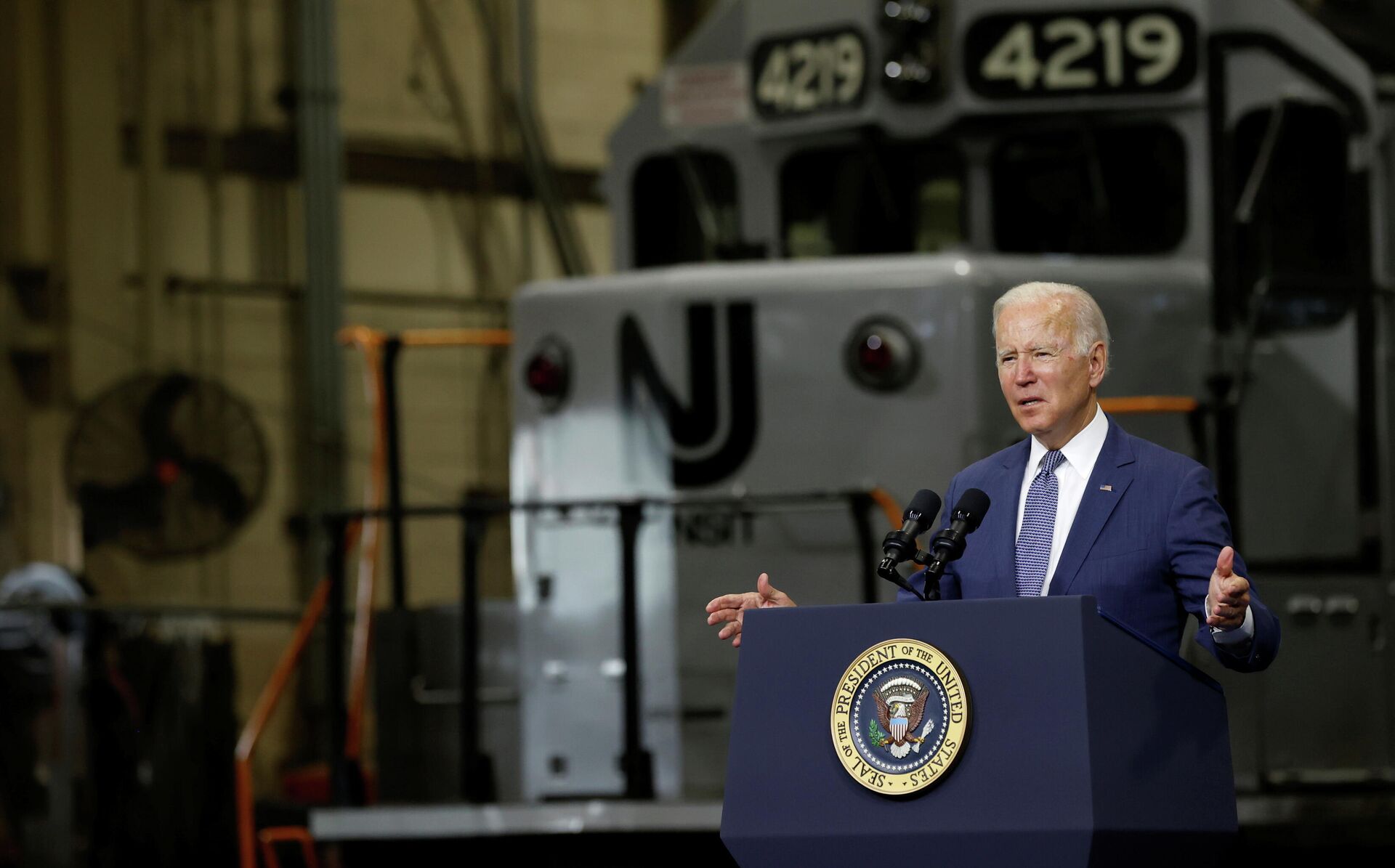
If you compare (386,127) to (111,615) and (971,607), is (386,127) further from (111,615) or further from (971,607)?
(971,607)

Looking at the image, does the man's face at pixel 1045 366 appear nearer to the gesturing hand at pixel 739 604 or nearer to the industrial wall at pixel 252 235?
the gesturing hand at pixel 739 604

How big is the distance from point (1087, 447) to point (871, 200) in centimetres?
282

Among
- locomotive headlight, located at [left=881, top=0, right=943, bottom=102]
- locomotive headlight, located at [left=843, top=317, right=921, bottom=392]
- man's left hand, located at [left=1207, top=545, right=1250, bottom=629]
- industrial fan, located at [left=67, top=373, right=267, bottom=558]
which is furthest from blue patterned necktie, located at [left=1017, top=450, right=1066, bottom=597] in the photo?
industrial fan, located at [left=67, top=373, right=267, bottom=558]

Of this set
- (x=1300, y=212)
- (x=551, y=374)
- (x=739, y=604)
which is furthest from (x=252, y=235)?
(x=739, y=604)

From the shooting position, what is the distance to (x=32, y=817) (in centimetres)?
694

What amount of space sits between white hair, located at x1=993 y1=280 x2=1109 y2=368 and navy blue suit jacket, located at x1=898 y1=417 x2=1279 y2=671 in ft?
0.42

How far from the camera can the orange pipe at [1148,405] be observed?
4.31 meters

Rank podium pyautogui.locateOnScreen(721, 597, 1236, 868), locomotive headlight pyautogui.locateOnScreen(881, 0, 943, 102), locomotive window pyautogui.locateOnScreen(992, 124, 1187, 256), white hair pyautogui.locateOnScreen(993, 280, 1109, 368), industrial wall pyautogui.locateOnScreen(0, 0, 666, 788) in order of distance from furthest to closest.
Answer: industrial wall pyautogui.locateOnScreen(0, 0, 666, 788)
locomotive window pyautogui.locateOnScreen(992, 124, 1187, 256)
locomotive headlight pyautogui.locateOnScreen(881, 0, 943, 102)
white hair pyautogui.locateOnScreen(993, 280, 1109, 368)
podium pyautogui.locateOnScreen(721, 597, 1236, 868)

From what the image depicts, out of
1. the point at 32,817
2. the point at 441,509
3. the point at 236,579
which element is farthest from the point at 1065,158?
the point at 236,579

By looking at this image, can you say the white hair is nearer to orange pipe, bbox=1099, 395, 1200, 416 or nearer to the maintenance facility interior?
orange pipe, bbox=1099, 395, 1200, 416

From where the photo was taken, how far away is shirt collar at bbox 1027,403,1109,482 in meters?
2.17

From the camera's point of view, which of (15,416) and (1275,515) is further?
(15,416)

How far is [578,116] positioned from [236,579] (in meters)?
3.53

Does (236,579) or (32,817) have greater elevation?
(236,579)
